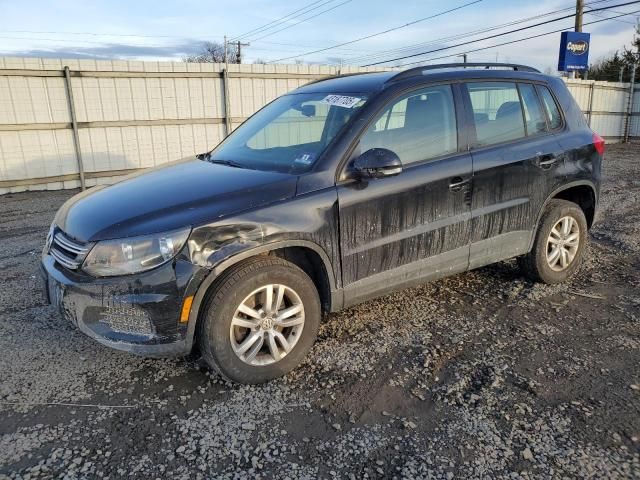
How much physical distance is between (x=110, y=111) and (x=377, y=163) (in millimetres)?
8869

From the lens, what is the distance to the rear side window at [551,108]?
4.36 meters

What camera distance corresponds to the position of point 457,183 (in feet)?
11.9

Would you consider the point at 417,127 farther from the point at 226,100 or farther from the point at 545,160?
the point at 226,100

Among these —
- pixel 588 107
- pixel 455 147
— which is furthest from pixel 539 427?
pixel 588 107

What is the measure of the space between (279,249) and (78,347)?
168cm

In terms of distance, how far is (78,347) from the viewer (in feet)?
11.7

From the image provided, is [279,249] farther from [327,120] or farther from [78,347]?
[78,347]

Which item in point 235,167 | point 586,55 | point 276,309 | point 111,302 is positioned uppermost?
point 586,55

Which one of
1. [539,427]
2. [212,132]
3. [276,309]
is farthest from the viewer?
[212,132]

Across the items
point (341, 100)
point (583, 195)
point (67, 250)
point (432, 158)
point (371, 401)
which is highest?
point (341, 100)

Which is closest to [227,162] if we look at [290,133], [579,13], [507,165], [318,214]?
[290,133]

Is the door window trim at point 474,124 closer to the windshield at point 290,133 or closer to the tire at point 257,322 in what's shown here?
the windshield at point 290,133

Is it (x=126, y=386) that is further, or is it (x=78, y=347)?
(x=78, y=347)

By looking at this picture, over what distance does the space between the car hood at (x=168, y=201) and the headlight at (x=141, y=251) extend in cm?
4
